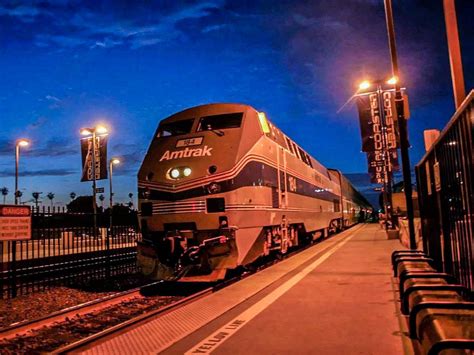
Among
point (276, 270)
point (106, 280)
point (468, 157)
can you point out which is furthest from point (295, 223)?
point (468, 157)

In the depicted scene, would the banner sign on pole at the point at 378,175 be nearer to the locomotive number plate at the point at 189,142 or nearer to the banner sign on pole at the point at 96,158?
the banner sign on pole at the point at 96,158

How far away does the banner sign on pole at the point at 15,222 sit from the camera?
9.88 metres

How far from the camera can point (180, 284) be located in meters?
11.6

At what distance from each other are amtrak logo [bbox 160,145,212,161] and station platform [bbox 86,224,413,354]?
3014 mm

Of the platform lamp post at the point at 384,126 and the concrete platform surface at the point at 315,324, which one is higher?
the platform lamp post at the point at 384,126

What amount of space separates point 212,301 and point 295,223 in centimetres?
740

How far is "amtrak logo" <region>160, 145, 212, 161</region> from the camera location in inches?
407

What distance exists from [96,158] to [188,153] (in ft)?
56.5

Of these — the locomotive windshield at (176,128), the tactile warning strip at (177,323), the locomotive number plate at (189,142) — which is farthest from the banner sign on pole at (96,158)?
the tactile warning strip at (177,323)

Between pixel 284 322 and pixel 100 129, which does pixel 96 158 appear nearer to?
pixel 100 129

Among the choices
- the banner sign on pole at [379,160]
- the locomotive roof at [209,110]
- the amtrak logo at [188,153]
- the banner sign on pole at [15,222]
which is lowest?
the banner sign on pole at [15,222]

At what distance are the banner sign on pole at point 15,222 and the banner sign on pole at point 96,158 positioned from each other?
15.1 meters

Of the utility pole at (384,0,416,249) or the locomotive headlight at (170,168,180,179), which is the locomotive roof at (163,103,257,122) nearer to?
the locomotive headlight at (170,168,180,179)

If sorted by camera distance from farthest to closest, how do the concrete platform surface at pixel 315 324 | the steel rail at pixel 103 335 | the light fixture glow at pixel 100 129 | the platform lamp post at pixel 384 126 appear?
the light fixture glow at pixel 100 129 < the platform lamp post at pixel 384 126 < the steel rail at pixel 103 335 < the concrete platform surface at pixel 315 324
